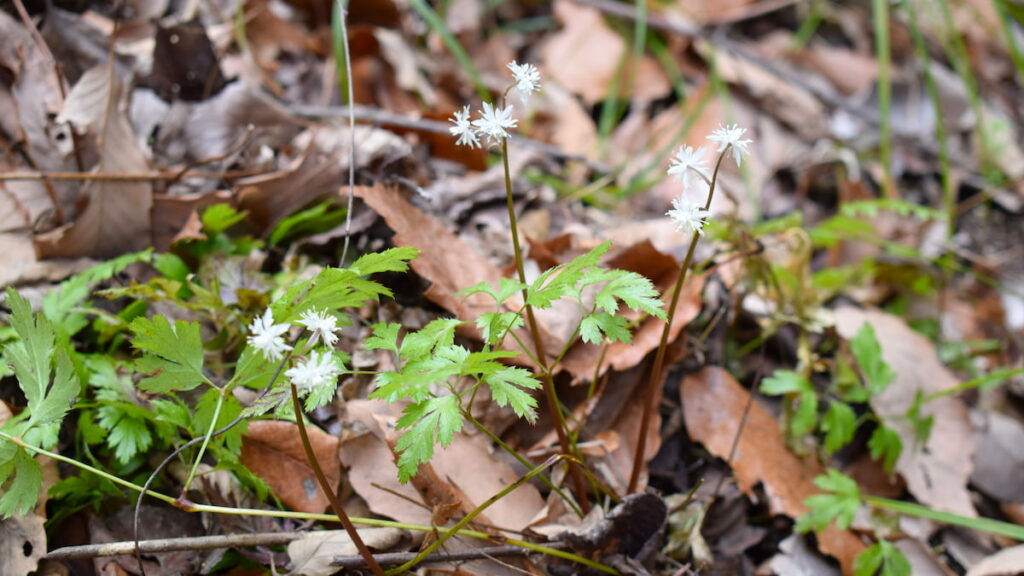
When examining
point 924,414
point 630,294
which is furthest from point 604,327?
point 924,414

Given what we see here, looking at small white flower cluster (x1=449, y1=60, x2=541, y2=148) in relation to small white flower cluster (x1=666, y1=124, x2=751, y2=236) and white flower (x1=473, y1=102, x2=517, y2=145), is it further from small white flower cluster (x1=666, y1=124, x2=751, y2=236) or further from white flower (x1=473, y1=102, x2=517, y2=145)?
small white flower cluster (x1=666, y1=124, x2=751, y2=236)

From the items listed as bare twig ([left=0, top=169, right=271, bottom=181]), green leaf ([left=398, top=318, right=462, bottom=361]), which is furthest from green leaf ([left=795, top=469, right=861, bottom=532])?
bare twig ([left=0, top=169, right=271, bottom=181])

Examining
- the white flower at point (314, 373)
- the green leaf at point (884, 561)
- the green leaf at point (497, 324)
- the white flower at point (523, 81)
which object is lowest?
the green leaf at point (884, 561)

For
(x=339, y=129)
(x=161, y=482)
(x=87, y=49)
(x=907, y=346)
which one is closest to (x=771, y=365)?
(x=907, y=346)

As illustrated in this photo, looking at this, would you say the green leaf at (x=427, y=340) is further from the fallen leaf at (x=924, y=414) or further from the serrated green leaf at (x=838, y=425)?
the fallen leaf at (x=924, y=414)

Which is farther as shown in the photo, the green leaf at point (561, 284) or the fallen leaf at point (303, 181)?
the fallen leaf at point (303, 181)

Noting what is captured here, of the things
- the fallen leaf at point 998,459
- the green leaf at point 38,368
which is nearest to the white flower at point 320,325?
the green leaf at point 38,368

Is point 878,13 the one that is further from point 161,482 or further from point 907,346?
point 161,482
